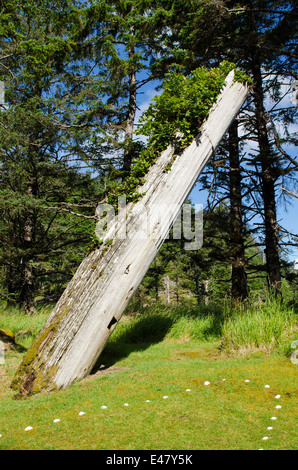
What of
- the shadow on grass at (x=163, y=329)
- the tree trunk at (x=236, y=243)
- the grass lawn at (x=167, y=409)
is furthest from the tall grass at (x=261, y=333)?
the tree trunk at (x=236, y=243)

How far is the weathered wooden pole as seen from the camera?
4102 millimetres

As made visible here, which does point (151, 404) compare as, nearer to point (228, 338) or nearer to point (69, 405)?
point (69, 405)

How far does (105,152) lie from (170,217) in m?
6.69

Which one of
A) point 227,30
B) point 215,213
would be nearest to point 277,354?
point 215,213

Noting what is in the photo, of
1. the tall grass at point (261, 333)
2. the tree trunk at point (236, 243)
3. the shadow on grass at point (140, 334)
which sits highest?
the tree trunk at point (236, 243)

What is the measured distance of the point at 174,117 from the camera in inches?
216

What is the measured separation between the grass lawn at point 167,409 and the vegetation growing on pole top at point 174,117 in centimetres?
271

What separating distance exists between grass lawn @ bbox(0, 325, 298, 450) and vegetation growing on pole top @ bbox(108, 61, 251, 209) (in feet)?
8.88

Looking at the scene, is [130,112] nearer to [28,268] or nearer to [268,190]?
[268,190]

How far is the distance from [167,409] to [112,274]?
1936 mm

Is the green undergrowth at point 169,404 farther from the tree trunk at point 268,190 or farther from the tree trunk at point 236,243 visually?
the tree trunk at point 236,243

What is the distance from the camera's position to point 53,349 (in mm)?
4109

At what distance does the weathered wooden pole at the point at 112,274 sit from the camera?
13.5ft

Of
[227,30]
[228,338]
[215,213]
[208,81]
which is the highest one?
[227,30]
